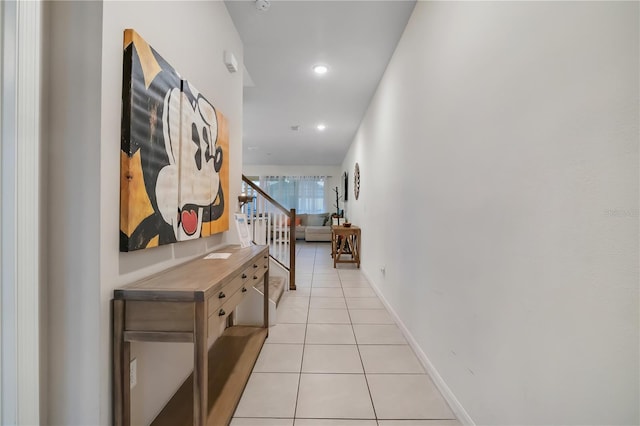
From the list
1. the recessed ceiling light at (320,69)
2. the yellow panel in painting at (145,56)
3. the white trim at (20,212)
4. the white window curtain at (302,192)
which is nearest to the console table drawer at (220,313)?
the white trim at (20,212)

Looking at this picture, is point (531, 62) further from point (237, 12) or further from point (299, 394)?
point (237, 12)

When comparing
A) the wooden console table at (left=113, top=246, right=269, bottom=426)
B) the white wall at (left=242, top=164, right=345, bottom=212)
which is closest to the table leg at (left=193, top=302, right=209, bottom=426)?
the wooden console table at (left=113, top=246, right=269, bottom=426)

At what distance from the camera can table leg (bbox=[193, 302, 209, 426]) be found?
1.16 m

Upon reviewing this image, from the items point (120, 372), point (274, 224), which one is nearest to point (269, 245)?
point (274, 224)

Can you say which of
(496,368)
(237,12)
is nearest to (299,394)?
(496,368)

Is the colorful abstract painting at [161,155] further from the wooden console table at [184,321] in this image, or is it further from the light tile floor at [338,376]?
the light tile floor at [338,376]

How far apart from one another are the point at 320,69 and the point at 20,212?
3.03 metres

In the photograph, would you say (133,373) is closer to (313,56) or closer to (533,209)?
(533,209)

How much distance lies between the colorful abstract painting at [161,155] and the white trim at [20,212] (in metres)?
0.27

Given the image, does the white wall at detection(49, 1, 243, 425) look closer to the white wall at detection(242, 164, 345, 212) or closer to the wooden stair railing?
the wooden stair railing

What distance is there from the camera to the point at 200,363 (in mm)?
1182

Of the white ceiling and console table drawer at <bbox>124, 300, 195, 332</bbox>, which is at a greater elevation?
the white ceiling

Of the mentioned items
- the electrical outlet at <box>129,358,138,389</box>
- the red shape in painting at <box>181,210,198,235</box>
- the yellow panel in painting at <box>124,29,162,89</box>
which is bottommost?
the electrical outlet at <box>129,358,138,389</box>

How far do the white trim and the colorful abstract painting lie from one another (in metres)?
0.27
